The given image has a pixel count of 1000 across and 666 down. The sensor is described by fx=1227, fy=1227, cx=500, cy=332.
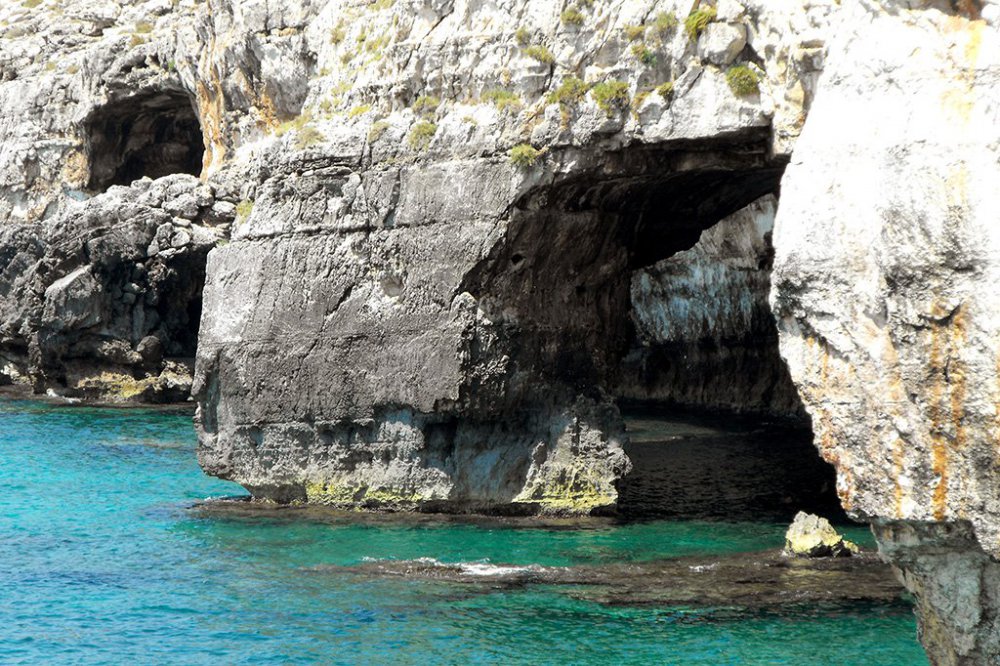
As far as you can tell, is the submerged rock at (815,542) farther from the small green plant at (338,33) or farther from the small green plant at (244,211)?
the small green plant at (338,33)

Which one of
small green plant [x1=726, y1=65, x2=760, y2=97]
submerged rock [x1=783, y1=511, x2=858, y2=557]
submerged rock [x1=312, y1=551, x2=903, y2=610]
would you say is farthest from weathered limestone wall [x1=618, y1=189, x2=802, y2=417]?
submerged rock [x1=312, y1=551, x2=903, y2=610]

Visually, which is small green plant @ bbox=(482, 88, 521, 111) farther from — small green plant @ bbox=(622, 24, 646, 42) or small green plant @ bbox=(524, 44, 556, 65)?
small green plant @ bbox=(622, 24, 646, 42)

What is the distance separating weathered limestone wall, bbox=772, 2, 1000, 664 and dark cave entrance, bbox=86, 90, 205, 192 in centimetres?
3764

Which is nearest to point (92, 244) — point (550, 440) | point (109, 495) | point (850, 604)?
point (109, 495)

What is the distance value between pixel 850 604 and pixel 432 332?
343 inches

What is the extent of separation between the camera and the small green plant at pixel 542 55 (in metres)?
21.2

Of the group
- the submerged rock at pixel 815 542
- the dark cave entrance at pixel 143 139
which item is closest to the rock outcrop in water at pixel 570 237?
the submerged rock at pixel 815 542

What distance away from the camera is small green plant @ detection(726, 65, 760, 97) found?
755 inches

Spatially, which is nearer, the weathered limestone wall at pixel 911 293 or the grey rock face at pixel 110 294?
the weathered limestone wall at pixel 911 293

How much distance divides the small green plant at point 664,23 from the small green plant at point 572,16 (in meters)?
1.42

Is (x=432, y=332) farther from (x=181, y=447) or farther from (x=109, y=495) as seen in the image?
(x=181, y=447)

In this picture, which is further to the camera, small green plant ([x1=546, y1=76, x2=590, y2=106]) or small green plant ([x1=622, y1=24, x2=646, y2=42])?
small green plant ([x1=546, y1=76, x2=590, y2=106])

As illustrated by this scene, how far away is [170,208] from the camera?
136ft

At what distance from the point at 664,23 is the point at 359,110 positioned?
6.28 metres
